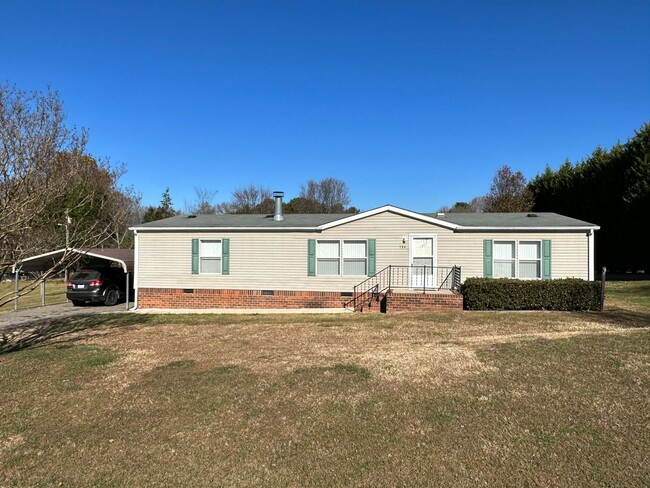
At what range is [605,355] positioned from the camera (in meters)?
6.30

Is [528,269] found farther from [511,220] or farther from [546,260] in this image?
[511,220]

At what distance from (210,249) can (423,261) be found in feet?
23.4

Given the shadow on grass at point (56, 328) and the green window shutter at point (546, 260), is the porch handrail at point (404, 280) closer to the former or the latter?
the green window shutter at point (546, 260)

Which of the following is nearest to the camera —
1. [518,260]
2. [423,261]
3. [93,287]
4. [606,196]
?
[518,260]

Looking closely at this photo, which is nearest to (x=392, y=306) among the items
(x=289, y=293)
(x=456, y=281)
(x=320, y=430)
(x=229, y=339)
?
(x=456, y=281)

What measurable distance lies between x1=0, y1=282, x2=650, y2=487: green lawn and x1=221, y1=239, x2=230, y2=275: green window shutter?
633 cm

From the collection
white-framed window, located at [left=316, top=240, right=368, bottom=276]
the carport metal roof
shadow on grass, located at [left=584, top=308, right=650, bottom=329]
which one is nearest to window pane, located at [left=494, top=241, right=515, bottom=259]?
shadow on grass, located at [left=584, top=308, right=650, bottom=329]

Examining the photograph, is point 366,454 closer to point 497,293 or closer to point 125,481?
point 125,481

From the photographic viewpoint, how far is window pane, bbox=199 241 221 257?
47.8ft

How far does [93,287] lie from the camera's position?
15.4 meters

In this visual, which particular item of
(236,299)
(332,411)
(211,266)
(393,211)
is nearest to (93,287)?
(211,266)

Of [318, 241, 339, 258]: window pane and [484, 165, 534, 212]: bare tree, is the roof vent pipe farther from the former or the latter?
[484, 165, 534, 212]: bare tree

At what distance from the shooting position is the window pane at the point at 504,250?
1328cm

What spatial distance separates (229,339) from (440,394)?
15.7 feet
